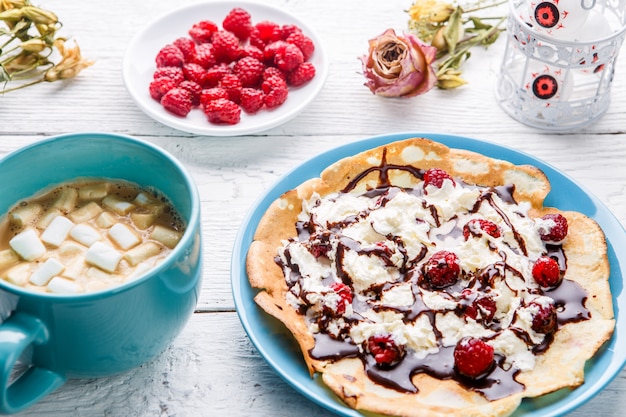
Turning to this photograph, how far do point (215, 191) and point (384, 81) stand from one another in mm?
574

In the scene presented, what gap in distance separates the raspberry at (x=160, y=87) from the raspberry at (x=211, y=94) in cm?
9

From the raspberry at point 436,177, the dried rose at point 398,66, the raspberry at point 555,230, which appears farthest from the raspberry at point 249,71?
the raspberry at point 555,230

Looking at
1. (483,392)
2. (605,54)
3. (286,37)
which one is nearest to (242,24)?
(286,37)

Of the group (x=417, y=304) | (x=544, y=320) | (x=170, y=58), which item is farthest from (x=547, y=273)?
(x=170, y=58)

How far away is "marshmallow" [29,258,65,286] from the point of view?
52.3 inches

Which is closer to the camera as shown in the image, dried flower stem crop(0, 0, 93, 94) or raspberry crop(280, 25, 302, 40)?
dried flower stem crop(0, 0, 93, 94)

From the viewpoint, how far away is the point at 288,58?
2199 mm

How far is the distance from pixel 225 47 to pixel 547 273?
119cm

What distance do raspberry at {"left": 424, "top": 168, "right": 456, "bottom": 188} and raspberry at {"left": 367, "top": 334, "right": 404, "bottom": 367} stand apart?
17.4 inches

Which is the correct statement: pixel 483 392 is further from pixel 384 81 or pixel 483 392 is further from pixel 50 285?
pixel 384 81

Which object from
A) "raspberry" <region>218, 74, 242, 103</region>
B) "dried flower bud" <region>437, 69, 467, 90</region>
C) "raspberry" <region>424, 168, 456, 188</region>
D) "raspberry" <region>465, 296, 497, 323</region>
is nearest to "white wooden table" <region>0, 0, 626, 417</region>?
"dried flower bud" <region>437, 69, 467, 90</region>

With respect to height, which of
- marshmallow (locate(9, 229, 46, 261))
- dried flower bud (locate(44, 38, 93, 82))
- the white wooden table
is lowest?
the white wooden table

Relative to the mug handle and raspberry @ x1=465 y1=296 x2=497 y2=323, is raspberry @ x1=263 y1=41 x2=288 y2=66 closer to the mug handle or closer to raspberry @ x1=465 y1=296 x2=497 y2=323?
raspberry @ x1=465 y1=296 x2=497 y2=323

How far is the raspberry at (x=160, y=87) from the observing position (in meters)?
2.15
